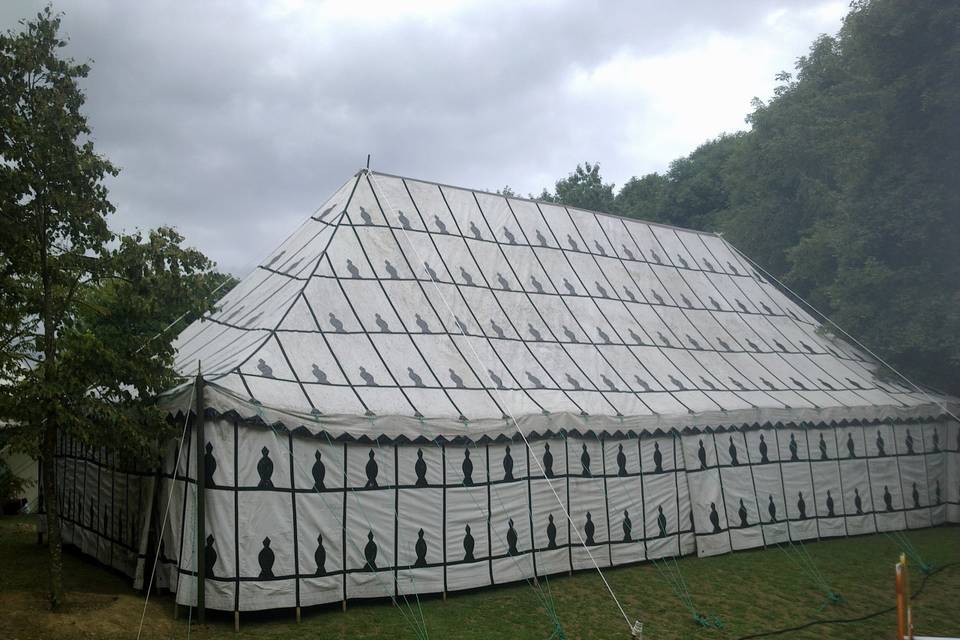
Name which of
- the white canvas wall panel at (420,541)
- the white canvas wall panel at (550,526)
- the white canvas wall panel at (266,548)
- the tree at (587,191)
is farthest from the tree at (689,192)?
the white canvas wall panel at (266,548)

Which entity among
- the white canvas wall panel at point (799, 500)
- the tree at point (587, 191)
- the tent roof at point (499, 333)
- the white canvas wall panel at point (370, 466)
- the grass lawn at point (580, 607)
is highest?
the tree at point (587, 191)

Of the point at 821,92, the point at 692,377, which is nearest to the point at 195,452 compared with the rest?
the point at 692,377

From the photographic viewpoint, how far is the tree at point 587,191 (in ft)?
108

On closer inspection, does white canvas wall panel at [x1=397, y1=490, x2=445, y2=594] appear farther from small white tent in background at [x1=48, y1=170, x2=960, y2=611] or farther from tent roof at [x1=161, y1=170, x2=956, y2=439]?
tent roof at [x1=161, y1=170, x2=956, y2=439]

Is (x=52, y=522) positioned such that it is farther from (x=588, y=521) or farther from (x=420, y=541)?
(x=588, y=521)

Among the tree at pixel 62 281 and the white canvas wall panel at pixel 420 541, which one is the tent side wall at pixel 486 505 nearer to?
the white canvas wall panel at pixel 420 541

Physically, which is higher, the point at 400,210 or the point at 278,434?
the point at 400,210

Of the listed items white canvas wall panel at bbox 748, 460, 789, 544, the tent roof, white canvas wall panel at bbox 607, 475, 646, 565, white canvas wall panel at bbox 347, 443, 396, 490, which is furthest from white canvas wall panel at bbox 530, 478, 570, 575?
white canvas wall panel at bbox 748, 460, 789, 544

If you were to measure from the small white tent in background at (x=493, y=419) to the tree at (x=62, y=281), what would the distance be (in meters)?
0.74

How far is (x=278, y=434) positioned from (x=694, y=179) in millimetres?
28182

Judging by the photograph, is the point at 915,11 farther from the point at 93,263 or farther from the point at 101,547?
the point at 101,547

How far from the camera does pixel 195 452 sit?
26.6ft

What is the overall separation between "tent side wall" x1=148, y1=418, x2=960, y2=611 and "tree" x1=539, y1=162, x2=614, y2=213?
67.7 feet

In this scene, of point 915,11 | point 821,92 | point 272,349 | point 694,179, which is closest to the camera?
point 272,349
